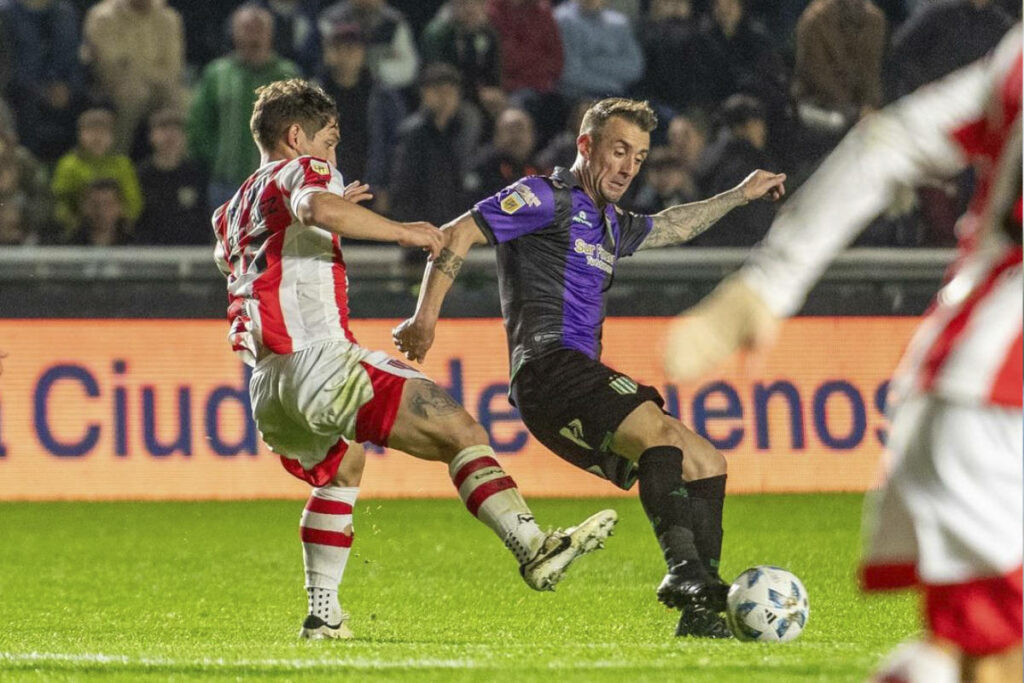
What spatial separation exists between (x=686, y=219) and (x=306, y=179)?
185 cm

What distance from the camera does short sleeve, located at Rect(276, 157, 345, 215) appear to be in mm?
5484

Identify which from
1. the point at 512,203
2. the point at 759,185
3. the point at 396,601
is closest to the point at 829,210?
the point at 512,203

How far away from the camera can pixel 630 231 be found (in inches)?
260

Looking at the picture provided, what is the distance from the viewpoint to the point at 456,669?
474cm

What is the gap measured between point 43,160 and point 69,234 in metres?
0.89

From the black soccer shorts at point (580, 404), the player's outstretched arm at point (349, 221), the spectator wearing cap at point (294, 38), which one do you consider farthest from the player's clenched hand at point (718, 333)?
the spectator wearing cap at point (294, 38)

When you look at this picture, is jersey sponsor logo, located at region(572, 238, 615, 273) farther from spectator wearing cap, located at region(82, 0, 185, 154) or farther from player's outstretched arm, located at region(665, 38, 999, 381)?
spectator wearing cap, located at region(82, 0, 185, 154)

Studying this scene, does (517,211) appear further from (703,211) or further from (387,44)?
(387,44)

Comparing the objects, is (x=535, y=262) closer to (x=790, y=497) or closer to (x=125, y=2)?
(x=790, y=497)

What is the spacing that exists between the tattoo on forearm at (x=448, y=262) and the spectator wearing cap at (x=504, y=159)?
6.73m

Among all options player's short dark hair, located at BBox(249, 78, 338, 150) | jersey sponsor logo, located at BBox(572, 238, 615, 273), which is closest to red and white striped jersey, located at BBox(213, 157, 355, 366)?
player's short dark hair, located at BBox(249, 78, 338, 150)

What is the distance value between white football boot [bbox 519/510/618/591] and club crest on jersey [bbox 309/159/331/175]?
1398 millimetres

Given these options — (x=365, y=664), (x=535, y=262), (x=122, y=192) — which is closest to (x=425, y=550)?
(x=535, y=262)

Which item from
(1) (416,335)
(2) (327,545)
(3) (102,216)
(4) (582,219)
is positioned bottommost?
(3) (102,216)
